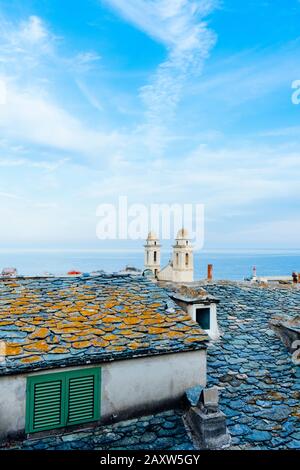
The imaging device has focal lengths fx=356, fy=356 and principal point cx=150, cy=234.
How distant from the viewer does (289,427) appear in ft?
24.3

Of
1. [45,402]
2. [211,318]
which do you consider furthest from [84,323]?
[211,318]

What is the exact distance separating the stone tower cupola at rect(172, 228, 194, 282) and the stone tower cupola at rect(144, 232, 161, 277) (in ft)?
16.1

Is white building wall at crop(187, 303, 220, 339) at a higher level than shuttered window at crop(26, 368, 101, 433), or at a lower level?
higher

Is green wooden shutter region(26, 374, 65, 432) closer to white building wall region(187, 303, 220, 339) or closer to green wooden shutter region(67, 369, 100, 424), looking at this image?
green wooden shutter region(67, 369, 100, 424)

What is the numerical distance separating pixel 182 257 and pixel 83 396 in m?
61.3

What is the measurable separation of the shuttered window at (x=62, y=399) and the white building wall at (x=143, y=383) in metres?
0.14

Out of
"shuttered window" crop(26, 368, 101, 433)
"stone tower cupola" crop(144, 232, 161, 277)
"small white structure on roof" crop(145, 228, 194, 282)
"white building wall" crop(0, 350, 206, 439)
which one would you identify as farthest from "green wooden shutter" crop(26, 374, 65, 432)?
"stone tower cupola" crop(144, 232, 161, 277)

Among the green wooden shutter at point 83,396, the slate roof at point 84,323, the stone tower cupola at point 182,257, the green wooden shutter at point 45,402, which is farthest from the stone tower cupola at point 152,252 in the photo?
the green wooden shutter at point 45,402

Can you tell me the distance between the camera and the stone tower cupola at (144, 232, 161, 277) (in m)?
72.9

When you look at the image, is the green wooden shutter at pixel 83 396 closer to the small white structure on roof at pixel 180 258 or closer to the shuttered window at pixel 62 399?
the shuttered window at pixel 62 399

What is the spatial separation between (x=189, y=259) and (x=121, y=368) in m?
62.0

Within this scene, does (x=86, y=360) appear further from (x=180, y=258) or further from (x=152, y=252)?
(x=152, y=252)
